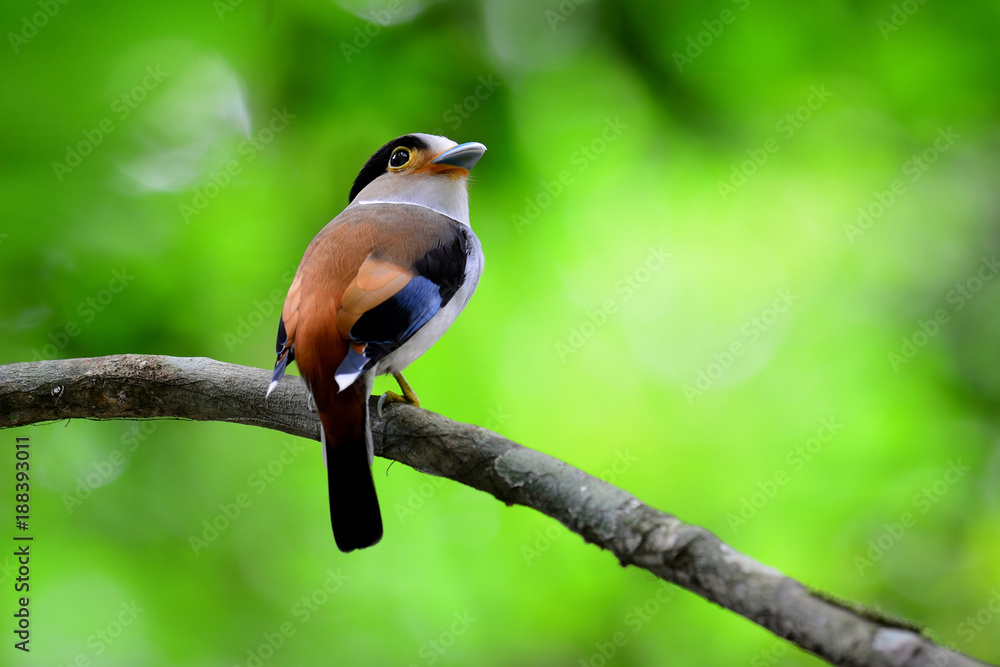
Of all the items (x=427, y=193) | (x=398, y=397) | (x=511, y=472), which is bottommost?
(x=398, y=397)

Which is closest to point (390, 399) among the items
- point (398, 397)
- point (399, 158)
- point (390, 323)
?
point (398, 397)

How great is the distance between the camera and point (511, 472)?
62.4 inches

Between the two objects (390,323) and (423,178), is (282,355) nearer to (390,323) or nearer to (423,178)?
(390,323)

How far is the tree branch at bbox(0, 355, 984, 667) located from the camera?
1.14 m

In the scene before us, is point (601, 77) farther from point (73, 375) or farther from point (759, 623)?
point (759, 623)

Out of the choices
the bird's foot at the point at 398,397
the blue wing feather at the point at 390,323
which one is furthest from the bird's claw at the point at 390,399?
the blue wing feather at the point at 390,323

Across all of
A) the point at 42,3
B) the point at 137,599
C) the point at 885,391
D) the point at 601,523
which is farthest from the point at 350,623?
the point at 42,3

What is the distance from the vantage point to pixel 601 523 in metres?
1.42

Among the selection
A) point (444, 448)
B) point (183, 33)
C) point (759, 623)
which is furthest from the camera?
point (183, 33)

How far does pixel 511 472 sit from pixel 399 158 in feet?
4.54

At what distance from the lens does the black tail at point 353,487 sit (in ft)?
5.74

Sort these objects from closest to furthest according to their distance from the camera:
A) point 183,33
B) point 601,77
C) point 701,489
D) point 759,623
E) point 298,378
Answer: point 759,623
point 298,378
point 701,489
point 183,33
point 601,77

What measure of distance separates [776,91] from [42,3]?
330 centimetres

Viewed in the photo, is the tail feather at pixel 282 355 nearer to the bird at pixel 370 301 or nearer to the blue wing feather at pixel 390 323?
the bird at pixel 370 301
